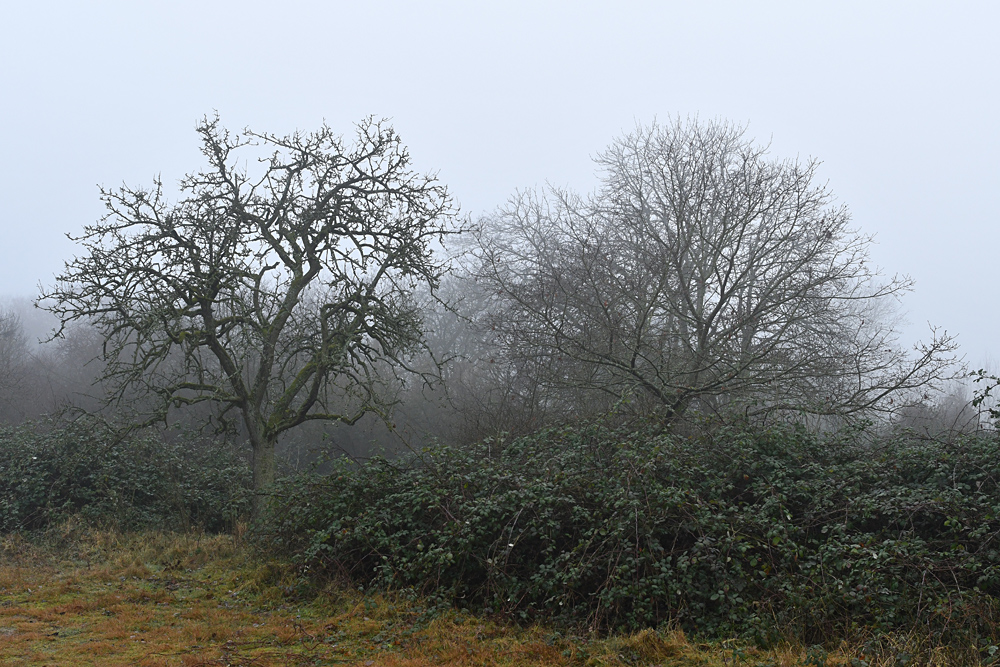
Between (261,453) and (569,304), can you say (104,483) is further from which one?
(569,304)

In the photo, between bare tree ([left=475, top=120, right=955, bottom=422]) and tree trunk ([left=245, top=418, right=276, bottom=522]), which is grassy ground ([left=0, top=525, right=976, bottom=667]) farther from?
bare tree ([left=475, top=120, right=955, bottom=422])

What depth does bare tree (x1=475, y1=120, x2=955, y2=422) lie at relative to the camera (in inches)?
401

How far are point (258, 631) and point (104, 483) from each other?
7764 millimetres

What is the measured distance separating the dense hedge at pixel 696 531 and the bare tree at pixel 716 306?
79.6 inches

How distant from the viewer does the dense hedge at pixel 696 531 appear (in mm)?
5215

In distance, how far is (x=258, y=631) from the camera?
6.26 meters

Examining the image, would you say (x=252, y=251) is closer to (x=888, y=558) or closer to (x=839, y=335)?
(x=888, y=558)

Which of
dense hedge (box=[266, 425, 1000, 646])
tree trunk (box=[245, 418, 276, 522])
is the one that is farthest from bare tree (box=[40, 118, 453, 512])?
dense hedge (box=[266, 425, 1000, 646])

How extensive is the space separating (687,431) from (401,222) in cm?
630

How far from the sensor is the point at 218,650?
561cm

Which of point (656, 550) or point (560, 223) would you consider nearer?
point (656, 550)

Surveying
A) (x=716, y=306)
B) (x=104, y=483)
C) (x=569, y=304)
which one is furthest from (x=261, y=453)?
(x=716, y=306)

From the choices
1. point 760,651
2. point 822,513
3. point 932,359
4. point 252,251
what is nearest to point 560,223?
point 252,251

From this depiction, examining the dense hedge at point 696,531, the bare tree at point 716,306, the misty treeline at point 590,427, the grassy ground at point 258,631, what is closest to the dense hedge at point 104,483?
the misty treeline at point 590,427
